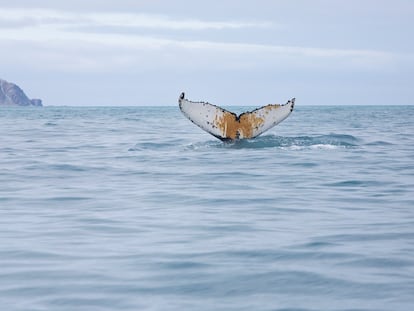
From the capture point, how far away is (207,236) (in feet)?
30.2

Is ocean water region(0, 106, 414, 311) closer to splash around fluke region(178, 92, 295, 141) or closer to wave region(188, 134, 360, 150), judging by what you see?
splash around fluke region(178, 92, 295, 141)

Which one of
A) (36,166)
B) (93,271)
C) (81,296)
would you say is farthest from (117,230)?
(36,166)

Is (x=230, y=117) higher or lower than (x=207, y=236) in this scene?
higher

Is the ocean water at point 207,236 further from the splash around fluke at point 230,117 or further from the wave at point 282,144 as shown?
the wave at point 282,144

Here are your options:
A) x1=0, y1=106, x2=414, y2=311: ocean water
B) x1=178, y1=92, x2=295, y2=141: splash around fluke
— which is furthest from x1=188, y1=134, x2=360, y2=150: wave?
x1=0, y1=106, x2=414, y2=311: ocean water

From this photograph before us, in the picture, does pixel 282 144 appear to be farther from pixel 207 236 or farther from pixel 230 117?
pixel 207 236

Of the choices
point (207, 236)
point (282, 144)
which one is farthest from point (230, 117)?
point (207, 236)

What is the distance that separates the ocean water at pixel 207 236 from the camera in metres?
6.73

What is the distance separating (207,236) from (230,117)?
41.0ft

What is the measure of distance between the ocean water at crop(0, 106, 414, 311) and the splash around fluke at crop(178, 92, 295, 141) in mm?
3061

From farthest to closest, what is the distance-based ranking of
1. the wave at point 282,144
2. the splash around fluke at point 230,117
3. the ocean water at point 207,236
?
the wave at point 282,144 < the splash around fluke at point 230,117 < the ocean water at point 207,236

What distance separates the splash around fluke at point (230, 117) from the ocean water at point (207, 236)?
3061mm

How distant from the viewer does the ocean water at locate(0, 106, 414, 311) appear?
22.1 feet

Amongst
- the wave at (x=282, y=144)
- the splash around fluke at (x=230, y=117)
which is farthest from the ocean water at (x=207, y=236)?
the wave at (x=282, y=144)
